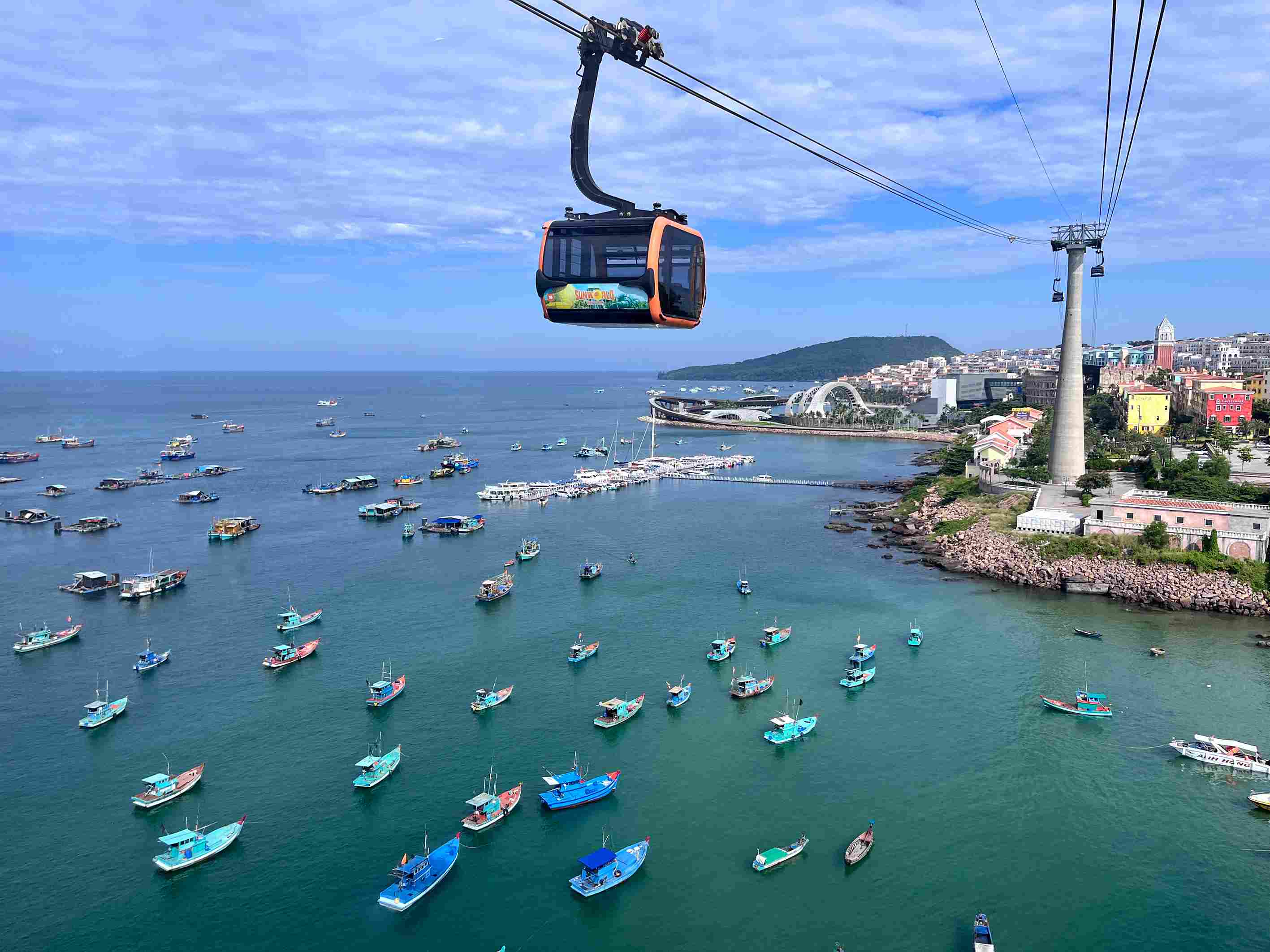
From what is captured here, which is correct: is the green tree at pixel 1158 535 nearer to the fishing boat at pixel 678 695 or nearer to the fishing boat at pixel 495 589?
the fishing boat at pixel 678 695

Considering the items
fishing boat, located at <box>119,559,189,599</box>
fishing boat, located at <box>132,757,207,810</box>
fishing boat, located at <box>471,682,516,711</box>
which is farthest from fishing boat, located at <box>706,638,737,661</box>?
fishing boat, located at <box>119,559,189,599</box>

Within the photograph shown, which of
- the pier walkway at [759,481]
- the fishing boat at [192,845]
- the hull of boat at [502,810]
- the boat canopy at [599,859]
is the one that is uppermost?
the pier walkway at [759,481]

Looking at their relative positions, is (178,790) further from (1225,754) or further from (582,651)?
(1225,754)

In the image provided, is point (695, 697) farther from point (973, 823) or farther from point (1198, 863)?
point (1198, 863)

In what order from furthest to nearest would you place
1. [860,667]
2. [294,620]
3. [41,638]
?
[294,620]
[41,638]
[860,667]

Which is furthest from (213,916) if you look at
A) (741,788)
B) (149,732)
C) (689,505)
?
(689,505)

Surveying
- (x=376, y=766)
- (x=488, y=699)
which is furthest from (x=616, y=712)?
(x=376, y=766)

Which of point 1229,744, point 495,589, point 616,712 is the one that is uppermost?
point 495,589

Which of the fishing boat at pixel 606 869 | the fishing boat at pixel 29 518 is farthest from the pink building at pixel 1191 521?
the fishing boat at pixel 29 518
